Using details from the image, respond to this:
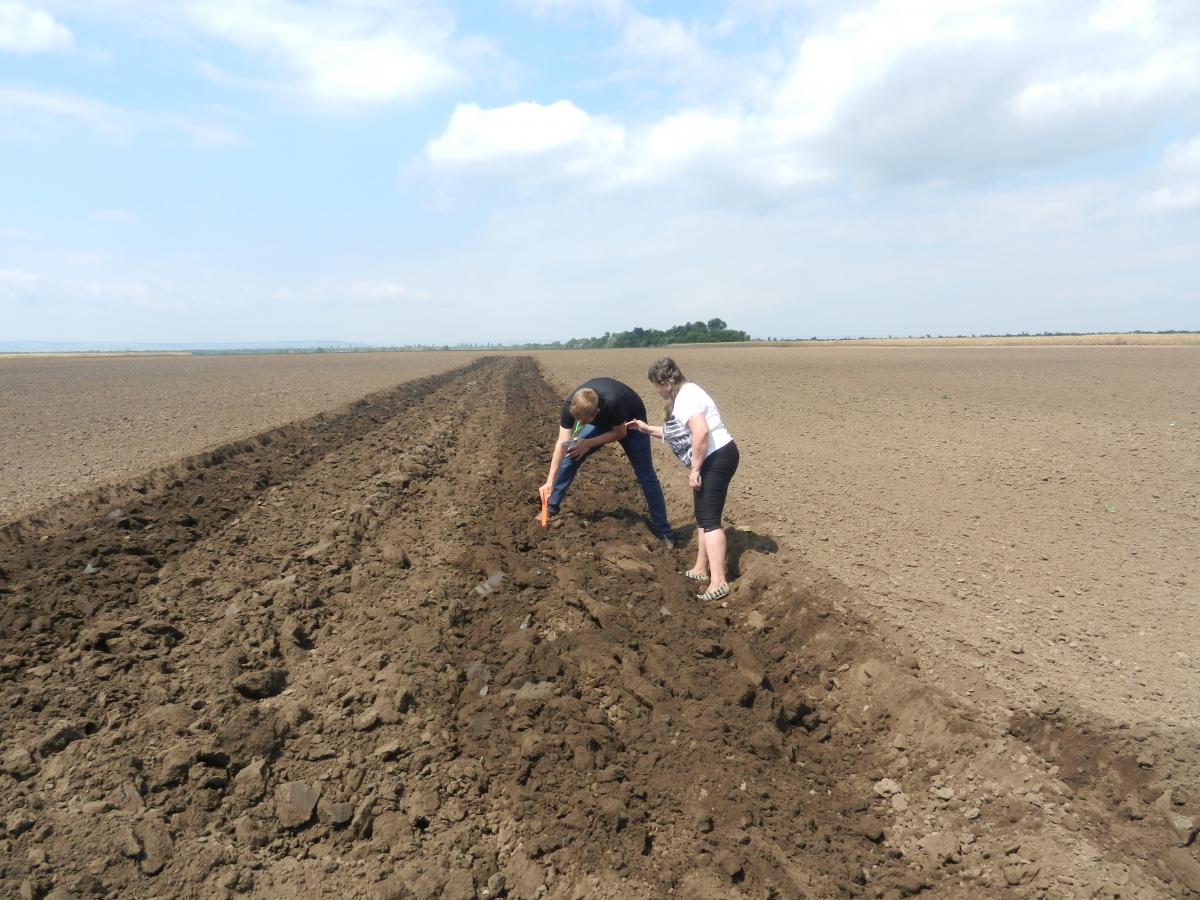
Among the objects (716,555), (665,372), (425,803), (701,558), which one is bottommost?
(425,803)

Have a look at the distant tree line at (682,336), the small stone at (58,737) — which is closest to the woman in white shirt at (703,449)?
the small stone at (58,737)

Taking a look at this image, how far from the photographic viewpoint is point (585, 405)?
596 centimetres

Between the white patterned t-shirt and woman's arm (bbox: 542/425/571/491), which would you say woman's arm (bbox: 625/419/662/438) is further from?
woman's arm (bbox: 542/425/571/491)

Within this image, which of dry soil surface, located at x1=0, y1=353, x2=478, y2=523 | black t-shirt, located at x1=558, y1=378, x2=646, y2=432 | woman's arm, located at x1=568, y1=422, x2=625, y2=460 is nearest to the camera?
black t-shirt, located at x1=558, y1=378, x2=646, y2=432

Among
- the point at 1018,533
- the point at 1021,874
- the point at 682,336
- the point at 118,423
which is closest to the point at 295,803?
the point at 1021,874

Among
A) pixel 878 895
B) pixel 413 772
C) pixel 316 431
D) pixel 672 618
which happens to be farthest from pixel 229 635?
pixel 316 431

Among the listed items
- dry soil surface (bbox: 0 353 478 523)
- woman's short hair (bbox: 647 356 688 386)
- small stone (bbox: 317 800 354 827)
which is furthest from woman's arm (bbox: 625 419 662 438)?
dry soil surface (bbox: 0 353 478 523)

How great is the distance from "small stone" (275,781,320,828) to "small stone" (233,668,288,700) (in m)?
0.89

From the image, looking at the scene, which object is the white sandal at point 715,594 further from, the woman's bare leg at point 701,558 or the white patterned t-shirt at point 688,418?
the white patterned t-shirt at point 688,418

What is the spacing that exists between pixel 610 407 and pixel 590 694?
288 centimetres

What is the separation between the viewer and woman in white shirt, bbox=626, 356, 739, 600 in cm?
541

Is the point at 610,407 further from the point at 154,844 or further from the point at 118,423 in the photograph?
Answer: the point at 118,423

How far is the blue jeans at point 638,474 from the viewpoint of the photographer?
6625mm

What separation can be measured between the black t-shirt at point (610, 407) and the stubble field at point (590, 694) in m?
1.27
